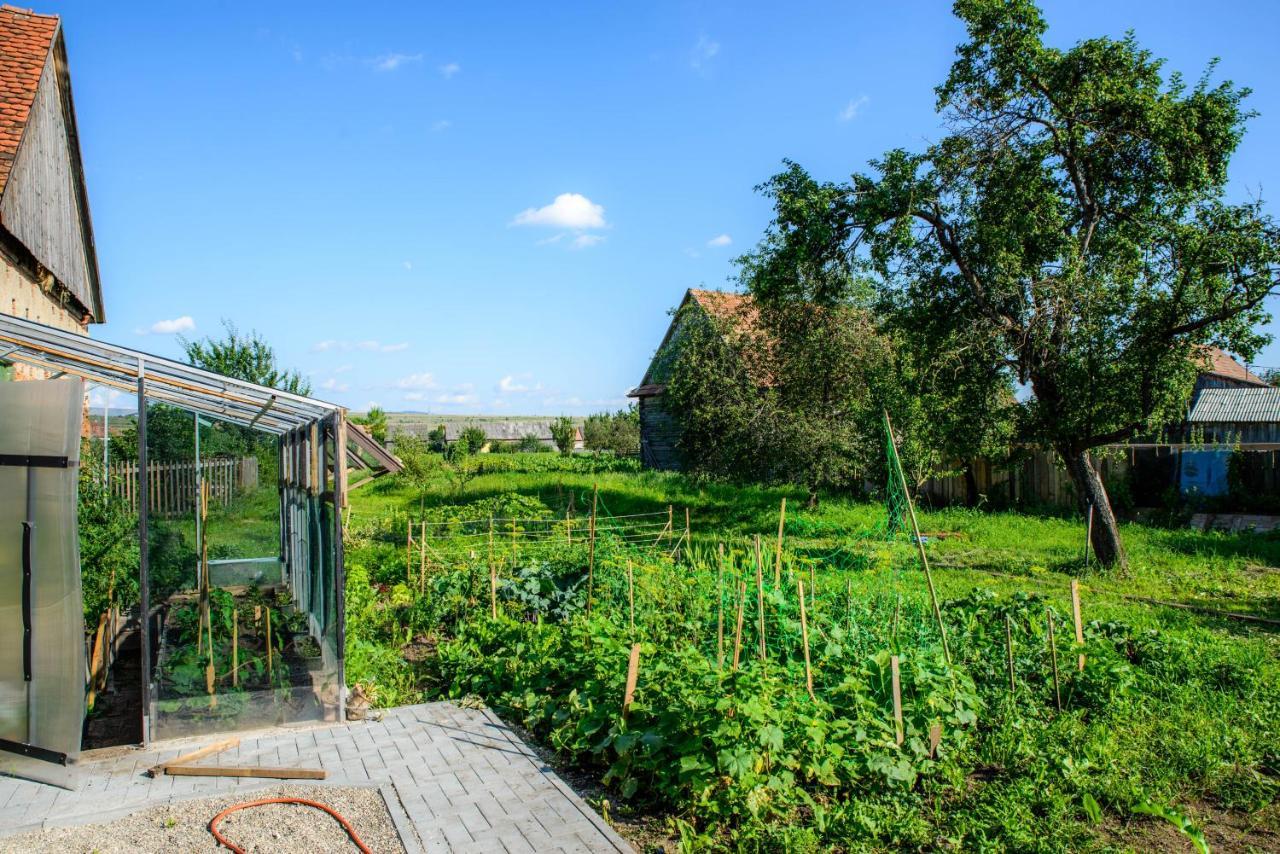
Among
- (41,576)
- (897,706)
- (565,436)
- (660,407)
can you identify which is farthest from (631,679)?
(565,436)

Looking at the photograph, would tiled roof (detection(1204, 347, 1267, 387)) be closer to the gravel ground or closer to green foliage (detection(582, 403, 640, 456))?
green foliage (detection(582, 403, 640, 456))

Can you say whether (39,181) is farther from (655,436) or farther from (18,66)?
(655,436)

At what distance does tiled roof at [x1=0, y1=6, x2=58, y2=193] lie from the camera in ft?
33.0

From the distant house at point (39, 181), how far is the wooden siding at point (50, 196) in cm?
1

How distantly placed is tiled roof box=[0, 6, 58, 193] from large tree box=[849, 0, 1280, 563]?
1104cm

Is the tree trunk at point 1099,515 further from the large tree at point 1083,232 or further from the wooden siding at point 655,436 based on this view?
the wooden siding at point 655,436

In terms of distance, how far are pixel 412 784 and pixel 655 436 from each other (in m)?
23.6

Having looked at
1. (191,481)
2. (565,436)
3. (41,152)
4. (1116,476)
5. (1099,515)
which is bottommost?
(1099,515)

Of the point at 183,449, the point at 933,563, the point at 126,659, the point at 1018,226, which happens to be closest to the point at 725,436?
the point at 933,563

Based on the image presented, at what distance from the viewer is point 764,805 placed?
169 inches

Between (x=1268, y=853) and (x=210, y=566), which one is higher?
(x=210, y=566)

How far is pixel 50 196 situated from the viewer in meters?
11.9

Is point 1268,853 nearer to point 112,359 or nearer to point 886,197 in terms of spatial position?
point 112,359

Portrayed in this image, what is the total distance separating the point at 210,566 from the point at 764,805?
8.53 metres
